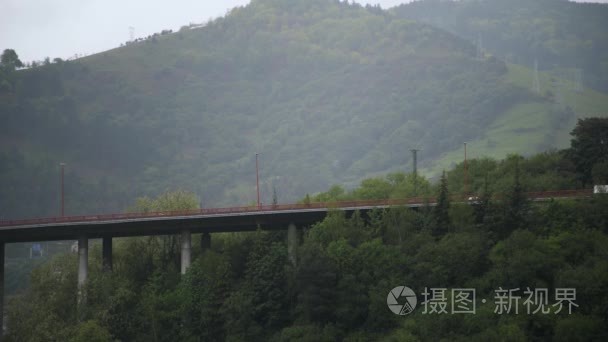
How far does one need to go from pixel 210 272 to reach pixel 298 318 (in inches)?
459

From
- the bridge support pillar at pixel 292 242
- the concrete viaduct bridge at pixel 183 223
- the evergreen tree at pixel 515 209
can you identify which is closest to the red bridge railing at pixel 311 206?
the concrete viaduct bridge at pixel 183 223

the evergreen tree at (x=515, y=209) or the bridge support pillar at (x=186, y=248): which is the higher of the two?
the evergreen tree at (x=515, y=209)

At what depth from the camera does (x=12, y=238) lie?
10300 centimetres

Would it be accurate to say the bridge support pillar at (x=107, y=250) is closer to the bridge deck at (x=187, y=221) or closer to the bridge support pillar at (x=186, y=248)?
the bridge deck at (x=187, y=221)

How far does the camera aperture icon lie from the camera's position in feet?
262

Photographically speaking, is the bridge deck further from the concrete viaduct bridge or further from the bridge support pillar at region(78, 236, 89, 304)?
the bridge support pillar at region(78, 236, 89, 304)

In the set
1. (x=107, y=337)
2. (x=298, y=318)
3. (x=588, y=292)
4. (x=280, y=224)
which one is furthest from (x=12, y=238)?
(x=588, y=292)

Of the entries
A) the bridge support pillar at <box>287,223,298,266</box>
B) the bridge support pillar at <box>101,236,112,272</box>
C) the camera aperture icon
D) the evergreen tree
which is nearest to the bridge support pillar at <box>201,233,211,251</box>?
the bridge support pillar at <box>101,236,112,272</box>

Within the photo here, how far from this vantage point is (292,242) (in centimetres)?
9306

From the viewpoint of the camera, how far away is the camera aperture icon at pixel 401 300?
8000 centimetres

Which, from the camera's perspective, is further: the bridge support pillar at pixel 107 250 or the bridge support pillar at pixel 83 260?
the bridge support pillar at pixel 107 250

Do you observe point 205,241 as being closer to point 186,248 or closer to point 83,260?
point 186,248

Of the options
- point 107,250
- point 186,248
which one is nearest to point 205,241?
point 186,248

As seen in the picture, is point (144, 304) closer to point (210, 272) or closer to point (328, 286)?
point (210, 272)
